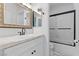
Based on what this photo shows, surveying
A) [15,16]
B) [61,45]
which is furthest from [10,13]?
[61,45]

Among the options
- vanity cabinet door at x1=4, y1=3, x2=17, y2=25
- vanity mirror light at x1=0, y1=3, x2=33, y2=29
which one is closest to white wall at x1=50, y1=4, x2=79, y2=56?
vanity mirror light at x1=0, y1=3, x2=33, y2=29

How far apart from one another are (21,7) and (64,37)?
1125 mm

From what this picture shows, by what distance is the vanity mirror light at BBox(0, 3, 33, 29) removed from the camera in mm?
1172

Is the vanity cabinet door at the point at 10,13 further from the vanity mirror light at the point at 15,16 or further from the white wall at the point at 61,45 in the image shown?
the white wall at the point at 61,45

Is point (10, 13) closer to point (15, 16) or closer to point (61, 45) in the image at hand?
point (15, 16)

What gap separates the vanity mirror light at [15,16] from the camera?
117 cm

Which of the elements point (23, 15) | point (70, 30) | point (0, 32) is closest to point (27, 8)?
point (23, 15)

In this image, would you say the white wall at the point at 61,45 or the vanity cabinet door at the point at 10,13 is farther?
the white wall at the point at 61,45

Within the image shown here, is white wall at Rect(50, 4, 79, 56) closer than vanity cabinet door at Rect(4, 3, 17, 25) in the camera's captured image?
No

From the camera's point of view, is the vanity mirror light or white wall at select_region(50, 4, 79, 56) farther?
white wall at select_region(50, 4, 79, 56)

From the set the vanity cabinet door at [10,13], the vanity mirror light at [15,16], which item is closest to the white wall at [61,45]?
the vanity mirror light at [15,16]

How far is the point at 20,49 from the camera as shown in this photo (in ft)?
2.95

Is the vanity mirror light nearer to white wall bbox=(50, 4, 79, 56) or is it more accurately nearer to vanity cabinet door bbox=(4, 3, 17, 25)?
vanity cabinet door bbox=(4, 3, 17, 25)

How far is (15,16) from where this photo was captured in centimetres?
139
